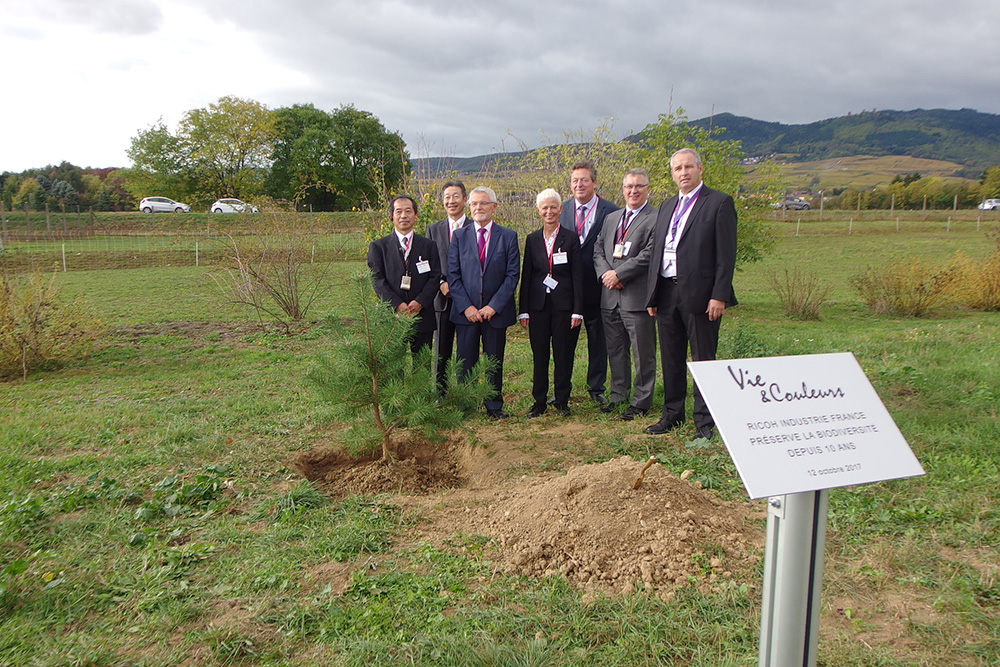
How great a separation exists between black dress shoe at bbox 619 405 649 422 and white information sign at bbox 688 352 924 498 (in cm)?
378

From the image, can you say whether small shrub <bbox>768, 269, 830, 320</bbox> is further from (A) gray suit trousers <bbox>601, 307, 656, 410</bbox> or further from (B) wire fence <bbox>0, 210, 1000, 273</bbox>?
(A) gray suit trousers <bbox>601, 307, 656, 410</bbox>

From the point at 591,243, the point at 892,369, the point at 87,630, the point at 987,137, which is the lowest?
the point at 87,630

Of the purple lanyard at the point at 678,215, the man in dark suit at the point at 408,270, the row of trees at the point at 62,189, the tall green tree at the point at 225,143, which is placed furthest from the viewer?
the row of trees at the point at 62,189

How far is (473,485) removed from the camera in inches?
187

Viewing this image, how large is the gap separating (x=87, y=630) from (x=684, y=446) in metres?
3.92

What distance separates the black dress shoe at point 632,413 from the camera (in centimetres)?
595

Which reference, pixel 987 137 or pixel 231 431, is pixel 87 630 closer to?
pixel 231 431

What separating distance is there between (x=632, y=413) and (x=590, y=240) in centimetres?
171

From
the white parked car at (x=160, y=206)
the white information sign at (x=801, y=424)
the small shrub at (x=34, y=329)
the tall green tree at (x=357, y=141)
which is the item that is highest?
the tall green tree at (x=357, y=141)

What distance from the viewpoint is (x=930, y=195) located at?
51.4 metres

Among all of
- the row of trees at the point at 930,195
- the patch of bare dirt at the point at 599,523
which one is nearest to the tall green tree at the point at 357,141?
the row of trees at the point at 930,195

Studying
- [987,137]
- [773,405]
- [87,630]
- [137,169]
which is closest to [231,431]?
[87,630]

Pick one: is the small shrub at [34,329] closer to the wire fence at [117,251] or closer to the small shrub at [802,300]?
the small shrub at [802,300]

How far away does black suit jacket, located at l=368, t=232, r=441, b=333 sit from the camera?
5.99 meters
